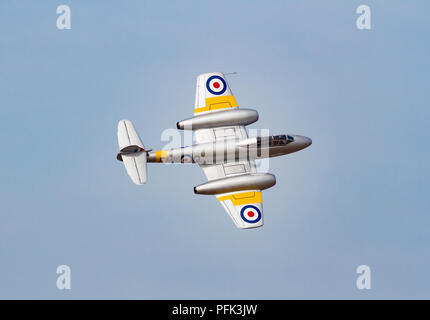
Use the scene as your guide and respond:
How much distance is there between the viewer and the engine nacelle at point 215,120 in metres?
64.8

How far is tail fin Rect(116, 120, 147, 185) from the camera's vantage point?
61.5 meters

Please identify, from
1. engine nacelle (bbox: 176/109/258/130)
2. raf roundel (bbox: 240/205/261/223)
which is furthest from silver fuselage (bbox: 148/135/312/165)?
raf roundel (bbox: 240/205/261/223)

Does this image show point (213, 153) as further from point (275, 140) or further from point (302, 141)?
point (302, 141)

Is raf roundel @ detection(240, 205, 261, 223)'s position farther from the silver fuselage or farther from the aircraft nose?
the aircraft nose

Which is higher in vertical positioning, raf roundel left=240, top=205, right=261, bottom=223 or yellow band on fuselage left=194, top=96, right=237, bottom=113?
yellow band on fuselage left=194, top=96, right=237, bottom=113

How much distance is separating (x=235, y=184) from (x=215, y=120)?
5.65 m

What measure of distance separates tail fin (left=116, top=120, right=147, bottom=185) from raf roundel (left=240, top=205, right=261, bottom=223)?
7323 mm

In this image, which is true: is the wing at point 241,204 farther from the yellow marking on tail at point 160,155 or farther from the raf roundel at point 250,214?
the yellow marking on tail at point 160,155

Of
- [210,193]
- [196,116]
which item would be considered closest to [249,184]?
[210,193]

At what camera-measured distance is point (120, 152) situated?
62250 millimetres

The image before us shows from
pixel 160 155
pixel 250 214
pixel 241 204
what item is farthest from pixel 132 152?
pixel 250 214

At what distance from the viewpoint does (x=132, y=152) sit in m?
62.3

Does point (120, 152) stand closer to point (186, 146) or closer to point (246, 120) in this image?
point (186, 146)

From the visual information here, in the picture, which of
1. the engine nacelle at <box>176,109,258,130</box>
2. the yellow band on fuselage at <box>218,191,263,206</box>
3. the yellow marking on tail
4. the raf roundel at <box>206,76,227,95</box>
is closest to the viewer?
the yellow band on fuselage at <box>218,191,263,206</box>
